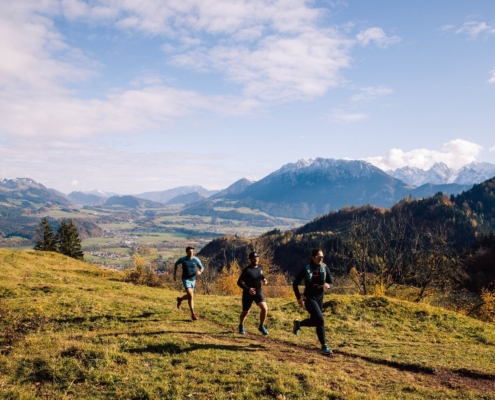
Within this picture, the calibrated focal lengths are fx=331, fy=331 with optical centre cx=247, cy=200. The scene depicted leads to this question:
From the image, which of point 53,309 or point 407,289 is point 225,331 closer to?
point 53,309

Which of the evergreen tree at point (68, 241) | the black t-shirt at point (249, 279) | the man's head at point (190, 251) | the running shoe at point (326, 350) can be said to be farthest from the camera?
the evergreen tree at point (68, 241)

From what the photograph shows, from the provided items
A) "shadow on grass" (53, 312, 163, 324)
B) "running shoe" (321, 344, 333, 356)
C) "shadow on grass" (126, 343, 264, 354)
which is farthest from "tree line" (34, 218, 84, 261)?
"running shoe" (321, 344, 333, 356)

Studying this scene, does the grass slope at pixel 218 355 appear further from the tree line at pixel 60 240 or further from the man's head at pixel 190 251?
the tree line at pixel 60 240

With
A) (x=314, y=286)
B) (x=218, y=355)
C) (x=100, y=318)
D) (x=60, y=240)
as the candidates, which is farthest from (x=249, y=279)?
(x=60, y=240)

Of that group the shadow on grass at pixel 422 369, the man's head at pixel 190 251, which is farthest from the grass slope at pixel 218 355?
the man's head at pixel 190 251

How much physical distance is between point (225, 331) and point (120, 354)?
6.28m

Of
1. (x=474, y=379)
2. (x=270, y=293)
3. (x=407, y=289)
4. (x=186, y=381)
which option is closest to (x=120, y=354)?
(x=186, y=381)

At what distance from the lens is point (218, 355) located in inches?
487

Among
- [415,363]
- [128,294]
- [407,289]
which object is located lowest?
[407,289]

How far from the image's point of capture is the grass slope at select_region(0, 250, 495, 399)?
977cm

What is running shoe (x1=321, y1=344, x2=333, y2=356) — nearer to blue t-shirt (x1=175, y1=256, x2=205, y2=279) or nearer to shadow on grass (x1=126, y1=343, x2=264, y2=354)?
shadow on grass (x1=126, y1=343, x2=264, y2=354)

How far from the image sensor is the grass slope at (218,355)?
9.77 meters

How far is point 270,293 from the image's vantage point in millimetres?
78250

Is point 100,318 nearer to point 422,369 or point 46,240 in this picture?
point 422,369
